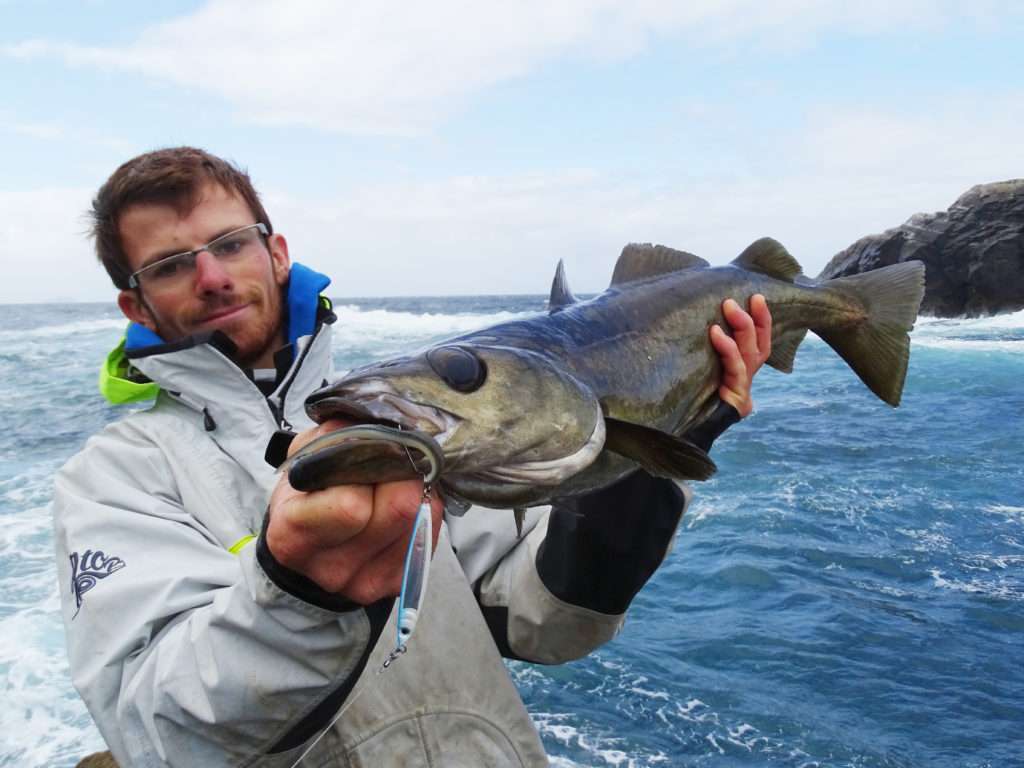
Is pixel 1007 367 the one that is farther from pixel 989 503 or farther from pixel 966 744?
pixel 966 744

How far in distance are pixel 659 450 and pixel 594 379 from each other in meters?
0.37

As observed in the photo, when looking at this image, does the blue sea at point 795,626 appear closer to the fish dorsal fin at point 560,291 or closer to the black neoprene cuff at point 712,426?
the black neoprene cuff at point 712,426

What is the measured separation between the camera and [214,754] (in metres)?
2.05

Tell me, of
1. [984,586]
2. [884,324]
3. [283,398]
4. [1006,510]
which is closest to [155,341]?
[283,398]

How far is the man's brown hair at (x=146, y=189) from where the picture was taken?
3217 millimetres

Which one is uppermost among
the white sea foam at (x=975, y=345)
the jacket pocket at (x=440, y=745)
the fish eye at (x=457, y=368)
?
the fish eye at (x=457, y=368)

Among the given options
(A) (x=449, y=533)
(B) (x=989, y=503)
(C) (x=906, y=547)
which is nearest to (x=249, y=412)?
(A) (x=449, y=533)

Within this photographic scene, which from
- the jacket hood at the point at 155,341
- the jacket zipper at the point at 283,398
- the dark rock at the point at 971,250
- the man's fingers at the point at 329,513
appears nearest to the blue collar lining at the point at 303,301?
the jacket hood at the point at 155,341

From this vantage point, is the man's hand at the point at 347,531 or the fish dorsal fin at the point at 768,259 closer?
the man's hand at the point at 347,531

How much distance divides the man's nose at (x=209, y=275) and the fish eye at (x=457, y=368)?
63.5 inches

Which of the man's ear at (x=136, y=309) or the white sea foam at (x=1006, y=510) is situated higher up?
the man's ear at (x=136, y=309)

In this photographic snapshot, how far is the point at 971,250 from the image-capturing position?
38.4 m

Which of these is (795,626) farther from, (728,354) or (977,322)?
(977,322)

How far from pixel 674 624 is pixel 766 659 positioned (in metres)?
1.06
